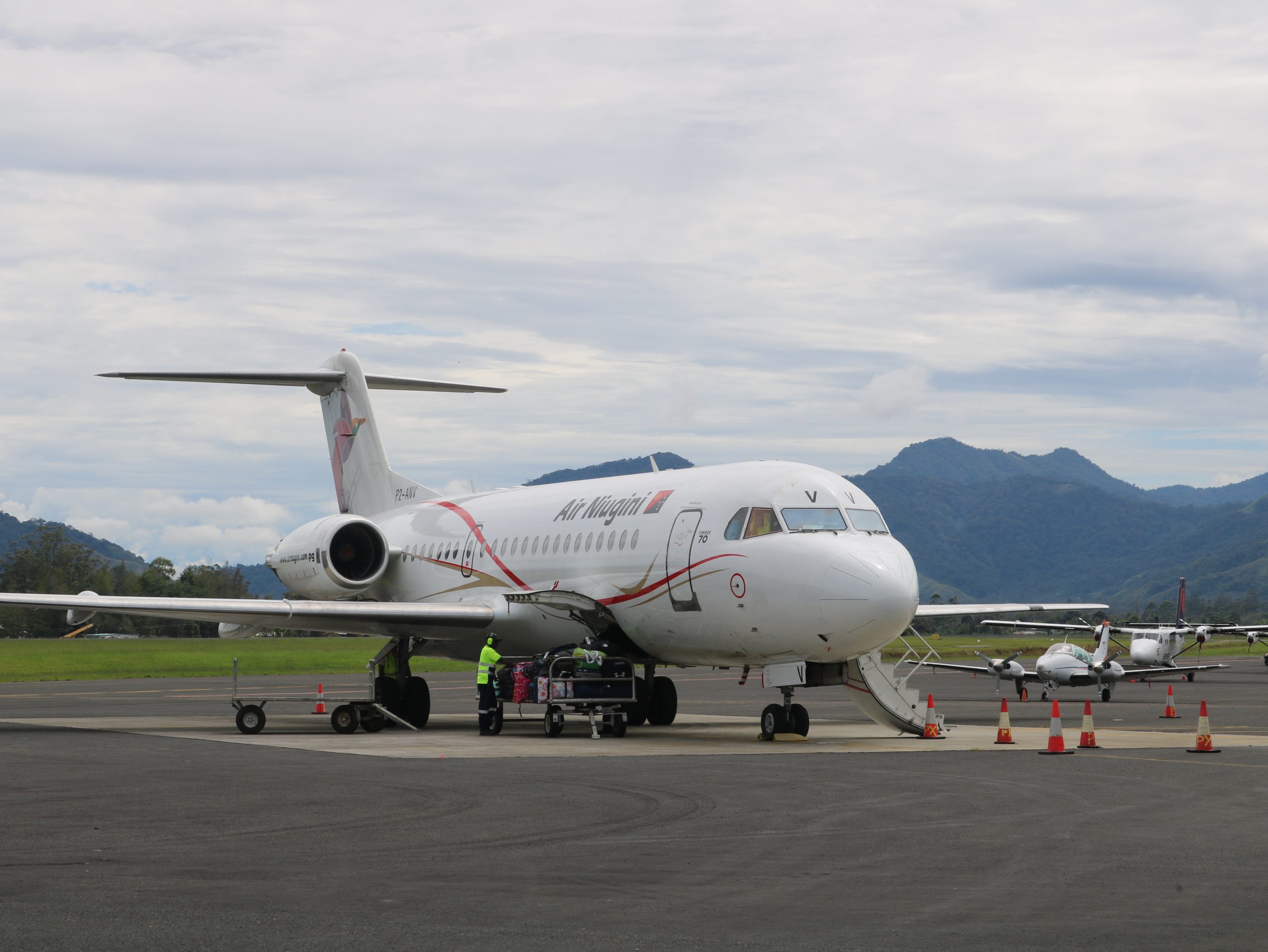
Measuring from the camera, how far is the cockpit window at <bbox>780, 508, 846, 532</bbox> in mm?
21031

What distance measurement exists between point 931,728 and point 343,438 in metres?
17.1

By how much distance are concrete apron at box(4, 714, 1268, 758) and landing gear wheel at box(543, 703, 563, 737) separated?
0.18 metres

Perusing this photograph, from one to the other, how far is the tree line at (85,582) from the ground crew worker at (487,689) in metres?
66.4

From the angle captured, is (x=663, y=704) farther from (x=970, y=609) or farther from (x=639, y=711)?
(x=970, y=609)

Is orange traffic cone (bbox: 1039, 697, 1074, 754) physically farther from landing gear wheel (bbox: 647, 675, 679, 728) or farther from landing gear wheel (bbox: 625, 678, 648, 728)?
landing gear wheel (bbox: 647, 675, 679, 728)

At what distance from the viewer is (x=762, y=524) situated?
21.3 m

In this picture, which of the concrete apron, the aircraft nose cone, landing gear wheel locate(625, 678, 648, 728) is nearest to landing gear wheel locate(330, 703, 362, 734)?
the concrete apron

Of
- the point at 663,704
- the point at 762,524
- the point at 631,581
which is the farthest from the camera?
the point at 663,704

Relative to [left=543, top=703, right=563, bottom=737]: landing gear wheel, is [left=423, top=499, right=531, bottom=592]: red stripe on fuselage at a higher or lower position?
higher

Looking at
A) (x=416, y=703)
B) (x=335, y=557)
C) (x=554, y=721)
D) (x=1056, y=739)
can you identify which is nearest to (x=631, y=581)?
(x=554, y=721)

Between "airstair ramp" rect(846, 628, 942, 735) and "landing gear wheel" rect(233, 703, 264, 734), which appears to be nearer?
"airstair ramp" rect(846, 628, 942, 735)

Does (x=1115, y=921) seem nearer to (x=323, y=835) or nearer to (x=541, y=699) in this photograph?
(x=323, y=835)

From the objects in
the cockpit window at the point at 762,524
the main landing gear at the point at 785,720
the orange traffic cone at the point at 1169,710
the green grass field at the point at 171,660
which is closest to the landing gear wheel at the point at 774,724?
the main landing gear at the point at 785,720

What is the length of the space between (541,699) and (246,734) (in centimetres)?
509
